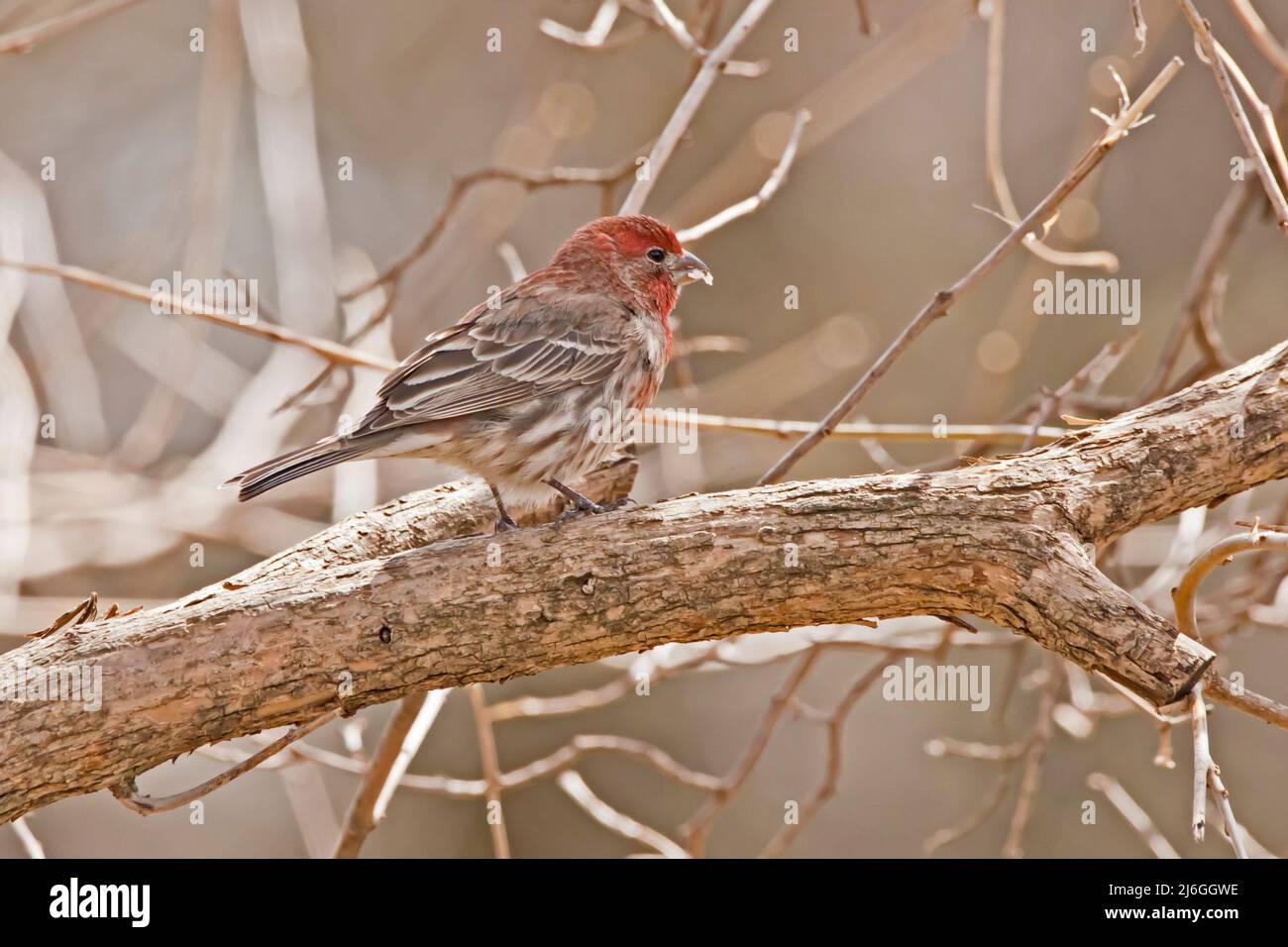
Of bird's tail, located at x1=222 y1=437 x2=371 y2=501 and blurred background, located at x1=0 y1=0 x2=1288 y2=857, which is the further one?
blurred background, located at x1=0 y1=0 x2=1288 y2=857

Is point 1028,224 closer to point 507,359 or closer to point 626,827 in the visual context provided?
point 507,359

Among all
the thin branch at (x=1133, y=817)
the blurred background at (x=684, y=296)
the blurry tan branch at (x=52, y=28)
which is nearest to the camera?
the blurry tan branch at (x=52, y=28)

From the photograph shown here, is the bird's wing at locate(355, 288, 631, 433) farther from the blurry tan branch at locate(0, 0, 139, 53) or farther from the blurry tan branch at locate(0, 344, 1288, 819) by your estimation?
the blurry tan branch at locate(0, 0, 139, 53)

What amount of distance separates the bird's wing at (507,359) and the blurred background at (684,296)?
5.55 feet

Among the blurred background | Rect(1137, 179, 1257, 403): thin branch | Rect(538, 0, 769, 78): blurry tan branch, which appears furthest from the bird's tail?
Rect(1137, 179, 1257, 403): thin branch

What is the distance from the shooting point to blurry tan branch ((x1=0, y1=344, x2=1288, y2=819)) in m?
3.58

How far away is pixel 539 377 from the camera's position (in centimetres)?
513

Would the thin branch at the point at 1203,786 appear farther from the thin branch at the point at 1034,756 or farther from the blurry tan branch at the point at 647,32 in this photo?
the blurry tan branch at the point at 647,32

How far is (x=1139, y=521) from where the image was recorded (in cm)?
376

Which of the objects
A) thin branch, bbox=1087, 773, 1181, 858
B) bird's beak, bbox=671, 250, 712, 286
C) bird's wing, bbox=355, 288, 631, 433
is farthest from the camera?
bird's beak, bbox=671, 250, 712, 286

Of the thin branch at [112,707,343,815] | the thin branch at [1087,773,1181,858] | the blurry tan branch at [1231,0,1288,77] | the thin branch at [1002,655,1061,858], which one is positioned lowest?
the thin branch at [1087,773,1181,858]

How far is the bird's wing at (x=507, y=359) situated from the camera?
16.0ft

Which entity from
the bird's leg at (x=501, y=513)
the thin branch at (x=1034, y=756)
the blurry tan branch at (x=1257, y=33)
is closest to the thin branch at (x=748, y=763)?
the thin branch at (x=1034, y=756)
